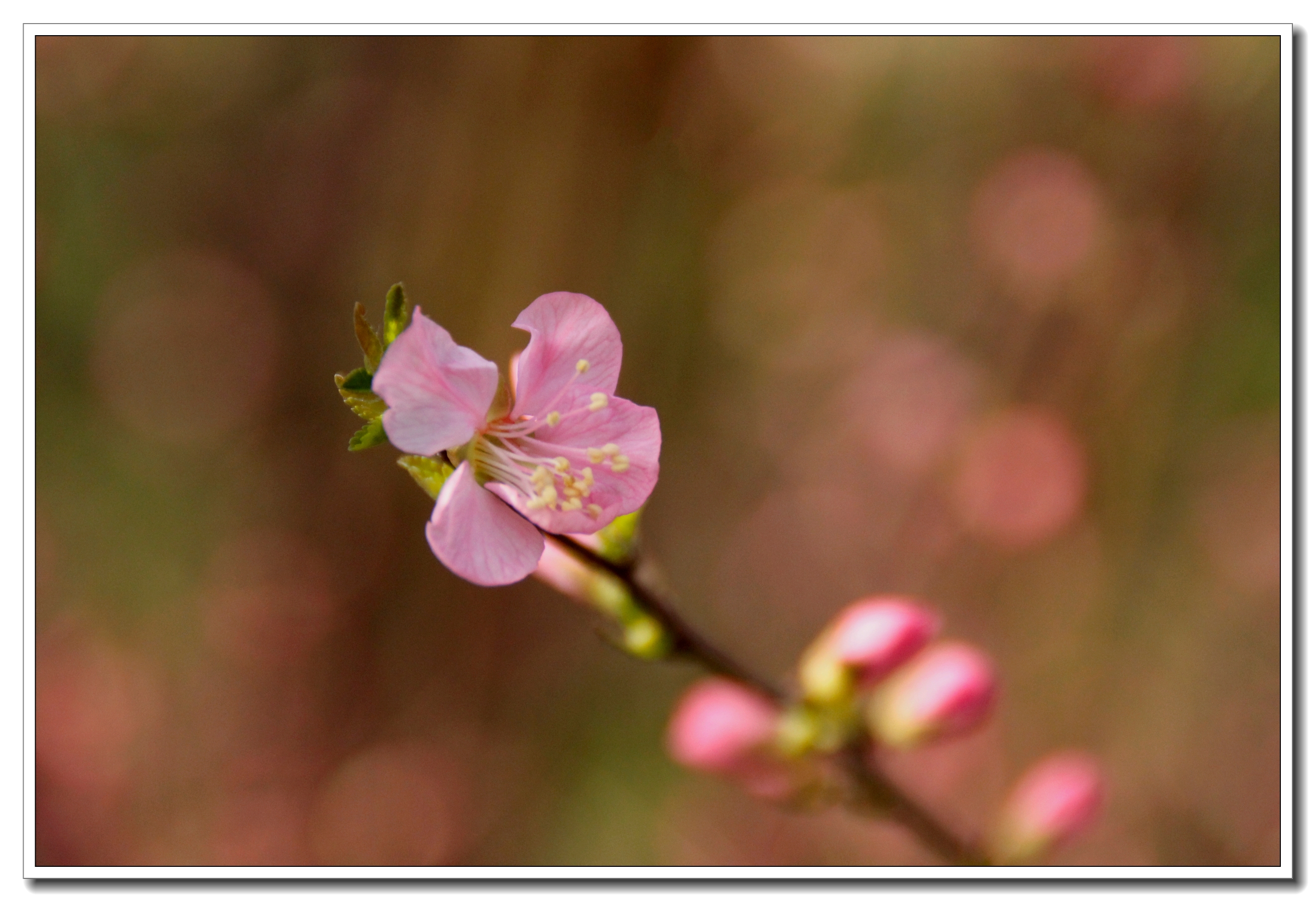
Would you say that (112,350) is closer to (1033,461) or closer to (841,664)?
(841,664)

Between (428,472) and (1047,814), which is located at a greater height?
(428,472)

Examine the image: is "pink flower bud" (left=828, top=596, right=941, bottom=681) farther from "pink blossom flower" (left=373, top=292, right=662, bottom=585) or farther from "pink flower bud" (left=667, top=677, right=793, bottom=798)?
"pink blossom flower" (left=373, top=292, right=662, bottom=585)

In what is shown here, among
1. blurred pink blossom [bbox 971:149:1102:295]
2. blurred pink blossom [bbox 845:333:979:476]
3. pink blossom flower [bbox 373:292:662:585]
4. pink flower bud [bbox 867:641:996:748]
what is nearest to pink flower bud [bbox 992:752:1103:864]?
pink flower bud [bbox 867:641:996:748]

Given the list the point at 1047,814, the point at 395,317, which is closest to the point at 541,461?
the point at 395,317

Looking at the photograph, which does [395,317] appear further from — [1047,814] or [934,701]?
[1047,814]

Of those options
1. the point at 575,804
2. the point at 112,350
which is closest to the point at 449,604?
the point at 575,804
